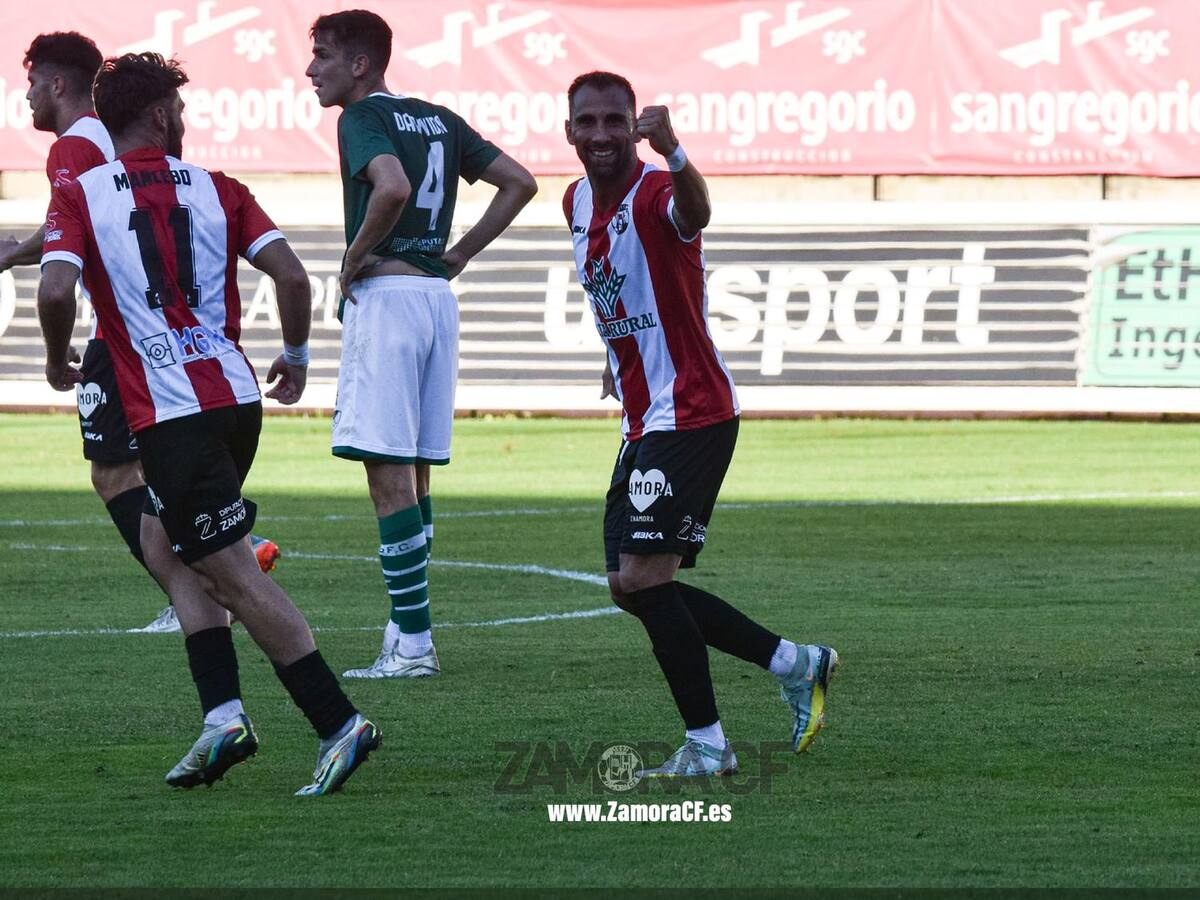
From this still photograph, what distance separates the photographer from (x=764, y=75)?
19641mm

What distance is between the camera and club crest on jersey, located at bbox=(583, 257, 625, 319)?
566cm

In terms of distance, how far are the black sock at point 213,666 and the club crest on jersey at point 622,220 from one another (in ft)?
4.61

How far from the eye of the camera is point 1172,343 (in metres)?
17.7

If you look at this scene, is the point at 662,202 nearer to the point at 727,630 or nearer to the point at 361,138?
the point at 727,630

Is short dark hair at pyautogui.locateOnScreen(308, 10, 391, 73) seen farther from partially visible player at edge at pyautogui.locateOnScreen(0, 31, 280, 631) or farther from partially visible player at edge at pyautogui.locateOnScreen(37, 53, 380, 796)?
partially visible player at edge at pyautogui.locateOnScreen(37, 53, 380, 796)

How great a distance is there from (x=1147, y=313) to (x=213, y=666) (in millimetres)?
13343

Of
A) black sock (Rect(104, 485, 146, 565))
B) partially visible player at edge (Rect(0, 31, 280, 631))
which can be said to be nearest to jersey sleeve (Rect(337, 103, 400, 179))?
partially visible player at edge (Rect(0, 31, 280, 631))

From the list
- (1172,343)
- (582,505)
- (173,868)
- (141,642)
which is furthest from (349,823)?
(1172,343)

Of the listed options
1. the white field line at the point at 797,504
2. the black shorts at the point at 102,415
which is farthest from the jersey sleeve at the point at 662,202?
the white field line at the point at 797,504

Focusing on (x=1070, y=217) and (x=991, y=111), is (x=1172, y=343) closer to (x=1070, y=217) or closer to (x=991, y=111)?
(x=1070, y=217)

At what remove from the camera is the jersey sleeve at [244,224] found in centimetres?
544

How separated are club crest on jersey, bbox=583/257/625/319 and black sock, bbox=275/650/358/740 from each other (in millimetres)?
1176

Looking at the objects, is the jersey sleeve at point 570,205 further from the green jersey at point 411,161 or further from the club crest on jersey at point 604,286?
the green jersey at point 411,161

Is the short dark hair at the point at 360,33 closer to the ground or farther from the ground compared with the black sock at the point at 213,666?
→ farther from the ground
